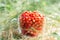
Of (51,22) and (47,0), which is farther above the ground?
(47,0)

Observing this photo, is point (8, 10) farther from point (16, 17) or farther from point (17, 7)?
point (16, 17)

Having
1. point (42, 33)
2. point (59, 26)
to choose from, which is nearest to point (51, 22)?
point (59, 26)

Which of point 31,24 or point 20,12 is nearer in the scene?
point 31,24

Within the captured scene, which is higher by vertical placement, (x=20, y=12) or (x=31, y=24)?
(x=20, y=12)
